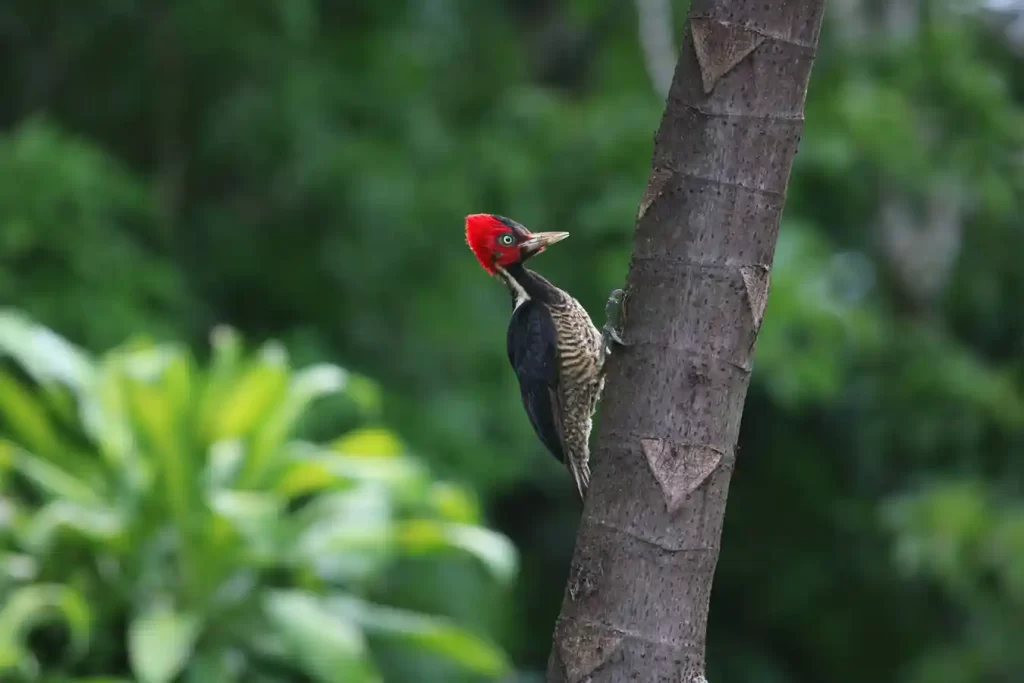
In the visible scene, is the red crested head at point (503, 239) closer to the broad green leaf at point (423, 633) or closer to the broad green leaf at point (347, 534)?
the broad green leaf at point (347, 534)

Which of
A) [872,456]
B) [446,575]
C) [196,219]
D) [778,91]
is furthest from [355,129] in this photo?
[778,91]

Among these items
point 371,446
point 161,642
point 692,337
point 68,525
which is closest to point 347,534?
point 371,446

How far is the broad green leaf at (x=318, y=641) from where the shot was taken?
387 centimetres

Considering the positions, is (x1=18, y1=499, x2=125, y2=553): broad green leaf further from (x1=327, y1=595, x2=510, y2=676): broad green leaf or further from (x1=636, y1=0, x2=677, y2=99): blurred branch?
(x1=636, y1=0, x2=677, y2=99): blurred branch

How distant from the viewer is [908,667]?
630cm

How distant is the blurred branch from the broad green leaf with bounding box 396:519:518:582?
2314 millimetres

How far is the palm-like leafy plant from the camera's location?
388 centimetres

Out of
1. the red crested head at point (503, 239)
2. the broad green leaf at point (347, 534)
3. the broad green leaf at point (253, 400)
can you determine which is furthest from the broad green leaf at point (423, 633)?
the red crested head at point (503, 239)

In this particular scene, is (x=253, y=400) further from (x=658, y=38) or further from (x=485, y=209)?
(x=658, y=38)

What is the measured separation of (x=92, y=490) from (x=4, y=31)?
287 cm

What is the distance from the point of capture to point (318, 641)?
388 cm

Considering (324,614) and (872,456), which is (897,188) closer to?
(872,456)

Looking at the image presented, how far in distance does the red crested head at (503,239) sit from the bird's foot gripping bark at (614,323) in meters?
0.24

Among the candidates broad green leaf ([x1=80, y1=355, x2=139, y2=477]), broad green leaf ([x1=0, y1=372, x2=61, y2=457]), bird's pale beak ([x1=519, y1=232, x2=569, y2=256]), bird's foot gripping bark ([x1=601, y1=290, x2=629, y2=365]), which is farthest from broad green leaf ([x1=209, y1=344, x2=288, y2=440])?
bird's foot gripping bark ([x1=601, y1=290, x2=629, y2=365])
